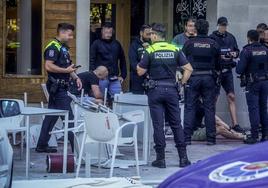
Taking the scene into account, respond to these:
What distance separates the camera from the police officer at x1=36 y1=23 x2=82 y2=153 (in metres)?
10.5

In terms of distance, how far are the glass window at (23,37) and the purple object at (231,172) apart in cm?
937

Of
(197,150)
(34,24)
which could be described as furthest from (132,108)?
(34,24)

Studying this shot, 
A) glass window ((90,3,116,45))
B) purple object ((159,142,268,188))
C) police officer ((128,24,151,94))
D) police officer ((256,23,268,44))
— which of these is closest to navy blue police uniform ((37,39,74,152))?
police officer ((128,24,151,94))

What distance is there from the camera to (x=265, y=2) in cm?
1373

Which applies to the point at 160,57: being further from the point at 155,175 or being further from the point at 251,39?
the point at 251,39

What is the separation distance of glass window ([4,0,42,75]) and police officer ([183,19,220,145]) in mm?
3220

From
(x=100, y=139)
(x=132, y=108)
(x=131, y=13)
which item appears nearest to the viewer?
(x=100, y=139)

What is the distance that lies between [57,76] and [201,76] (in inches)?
90.1

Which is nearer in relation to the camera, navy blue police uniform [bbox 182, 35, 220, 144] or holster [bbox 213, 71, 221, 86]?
navy blue police uniform [bbox 182, 35, 220, 144]

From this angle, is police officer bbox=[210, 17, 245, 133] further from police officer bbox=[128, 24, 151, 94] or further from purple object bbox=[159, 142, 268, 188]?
purple object bbox=[159, 142, 268, 188]

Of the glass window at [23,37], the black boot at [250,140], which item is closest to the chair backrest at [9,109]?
the black boot at [250,140]

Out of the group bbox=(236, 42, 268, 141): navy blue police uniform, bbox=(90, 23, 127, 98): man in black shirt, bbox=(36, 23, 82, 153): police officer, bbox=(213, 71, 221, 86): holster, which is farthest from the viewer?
bbox=(90, 23, 127, 98): man in black shirt

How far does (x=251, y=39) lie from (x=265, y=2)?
203 cm

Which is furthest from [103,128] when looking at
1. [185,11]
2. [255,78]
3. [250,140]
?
[185,11]
